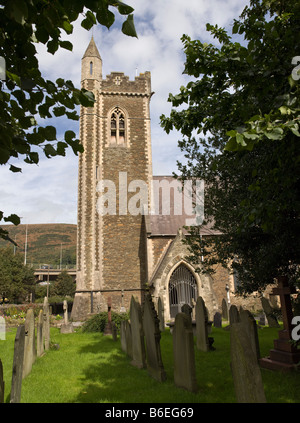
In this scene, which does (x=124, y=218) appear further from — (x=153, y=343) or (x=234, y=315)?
(x=153, y=343)

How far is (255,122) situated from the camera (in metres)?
2.83

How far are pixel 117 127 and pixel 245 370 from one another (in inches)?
808

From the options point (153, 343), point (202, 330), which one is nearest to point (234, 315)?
point (202, 330)

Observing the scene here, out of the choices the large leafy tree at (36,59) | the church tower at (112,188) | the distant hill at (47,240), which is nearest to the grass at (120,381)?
the large leafy tree at (36,59)

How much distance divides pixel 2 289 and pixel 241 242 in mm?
28766

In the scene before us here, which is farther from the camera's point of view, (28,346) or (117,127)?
(117,127)

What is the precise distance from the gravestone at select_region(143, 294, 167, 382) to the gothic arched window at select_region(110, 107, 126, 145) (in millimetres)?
16864

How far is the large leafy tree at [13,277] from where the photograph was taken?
3027 centimetres

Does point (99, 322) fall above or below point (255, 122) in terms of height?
below

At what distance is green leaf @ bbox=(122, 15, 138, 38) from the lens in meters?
2.04

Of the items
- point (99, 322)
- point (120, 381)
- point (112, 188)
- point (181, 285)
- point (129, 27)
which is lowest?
point (120, 381)

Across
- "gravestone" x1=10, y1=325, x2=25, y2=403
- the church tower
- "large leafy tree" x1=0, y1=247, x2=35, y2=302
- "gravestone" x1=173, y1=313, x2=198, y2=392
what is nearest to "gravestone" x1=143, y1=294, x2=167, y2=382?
"gravestone" x1=173, y1=313, x2=198, y2=392

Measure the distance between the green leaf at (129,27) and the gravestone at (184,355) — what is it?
4320 mm

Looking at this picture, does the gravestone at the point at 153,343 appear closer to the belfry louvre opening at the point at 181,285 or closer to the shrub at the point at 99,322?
the shrub at the point at 99,322
